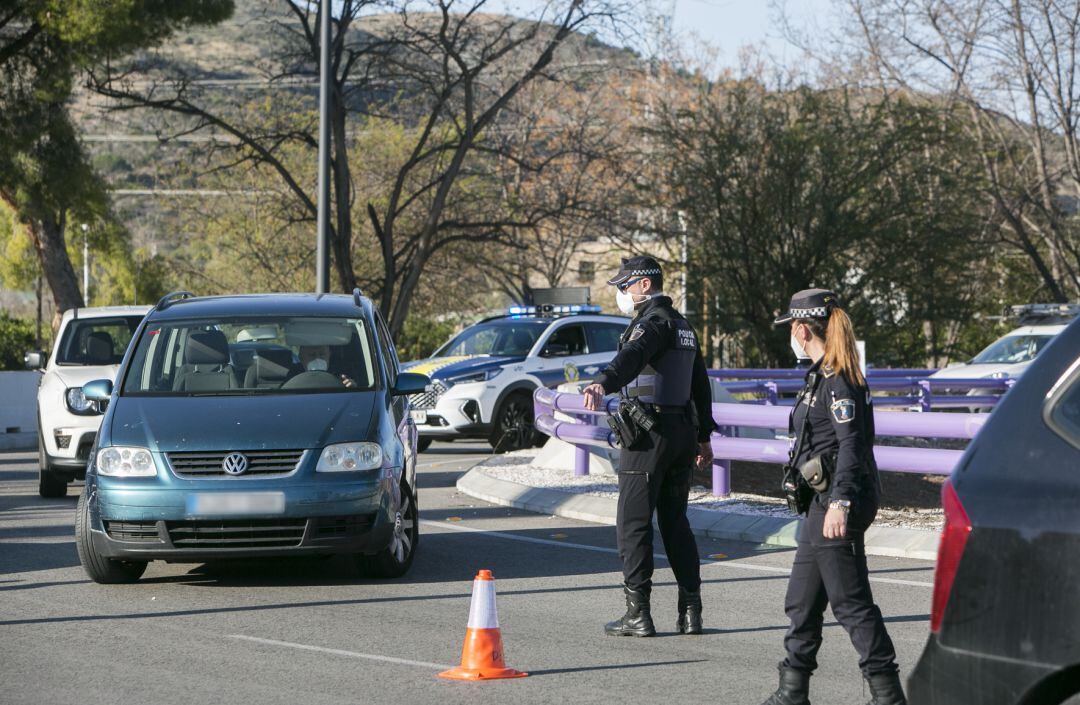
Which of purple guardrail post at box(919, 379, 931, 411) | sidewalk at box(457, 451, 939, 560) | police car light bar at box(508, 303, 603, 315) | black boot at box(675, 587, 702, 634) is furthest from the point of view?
police car light bar at box(508, 303, 603, 315)

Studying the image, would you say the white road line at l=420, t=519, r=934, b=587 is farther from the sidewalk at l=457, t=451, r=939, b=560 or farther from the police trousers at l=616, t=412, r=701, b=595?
the police trousers at l=616, t=412, r=701, b=595

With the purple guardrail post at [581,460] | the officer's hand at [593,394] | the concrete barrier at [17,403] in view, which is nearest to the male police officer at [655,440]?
the officer's hand at [593,394]

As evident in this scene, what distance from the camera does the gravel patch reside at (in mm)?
11312

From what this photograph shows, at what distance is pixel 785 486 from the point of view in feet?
18.4

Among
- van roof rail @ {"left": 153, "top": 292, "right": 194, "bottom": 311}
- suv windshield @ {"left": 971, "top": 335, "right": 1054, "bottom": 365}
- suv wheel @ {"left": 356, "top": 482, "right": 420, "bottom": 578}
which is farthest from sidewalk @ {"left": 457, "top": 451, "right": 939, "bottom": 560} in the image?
suv windshield @ {"left": 971, "top": 335, "right": 1054, "bottom": 365}

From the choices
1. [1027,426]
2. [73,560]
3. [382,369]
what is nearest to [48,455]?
[73,560]

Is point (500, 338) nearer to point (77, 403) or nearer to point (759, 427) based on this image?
point (77, 403)

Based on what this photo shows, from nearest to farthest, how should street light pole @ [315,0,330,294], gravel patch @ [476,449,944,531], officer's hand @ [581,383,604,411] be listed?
1. officer's hand @ [581,383,604,411]
2. gravel patch @ [476,449,944,531]
3. street light pole @ [315,0,330,294]

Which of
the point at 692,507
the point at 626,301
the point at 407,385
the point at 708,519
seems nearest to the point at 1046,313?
the point at 692,507

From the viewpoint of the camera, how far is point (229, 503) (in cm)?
825

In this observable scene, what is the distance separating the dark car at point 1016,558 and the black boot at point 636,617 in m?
3.51

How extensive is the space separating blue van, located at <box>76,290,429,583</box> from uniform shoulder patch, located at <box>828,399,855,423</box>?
3.77 metres

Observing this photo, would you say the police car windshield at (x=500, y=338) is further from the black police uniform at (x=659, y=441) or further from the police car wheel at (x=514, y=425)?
the black police uniform at (x=659, y=441)

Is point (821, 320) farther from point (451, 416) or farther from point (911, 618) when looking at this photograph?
point (451, 416)
